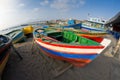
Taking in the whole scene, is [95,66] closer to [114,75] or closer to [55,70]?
[114,75]

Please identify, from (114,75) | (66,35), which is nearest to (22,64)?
(66,35)

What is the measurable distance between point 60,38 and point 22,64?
360cm

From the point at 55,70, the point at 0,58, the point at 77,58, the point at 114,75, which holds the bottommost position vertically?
the point at 114,75

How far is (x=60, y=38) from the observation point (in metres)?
8.19

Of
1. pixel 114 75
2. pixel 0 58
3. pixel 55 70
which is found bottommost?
pixel 114 75

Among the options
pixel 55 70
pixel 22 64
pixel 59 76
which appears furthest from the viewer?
pixel 22 64

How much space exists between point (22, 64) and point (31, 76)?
4.54ft

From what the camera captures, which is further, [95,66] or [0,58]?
[95,66]

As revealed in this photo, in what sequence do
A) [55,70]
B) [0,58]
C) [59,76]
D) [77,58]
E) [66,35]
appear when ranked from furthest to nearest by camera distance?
[66,35]
[55,70]
[59,76]
[77,58]
[0,58]

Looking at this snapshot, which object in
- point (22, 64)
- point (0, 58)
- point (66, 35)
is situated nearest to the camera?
point (0, 58)

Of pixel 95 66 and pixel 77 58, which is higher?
pixel 77 58

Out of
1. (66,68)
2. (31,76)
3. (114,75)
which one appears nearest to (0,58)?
(31,76)

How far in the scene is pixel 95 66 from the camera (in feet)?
20.8

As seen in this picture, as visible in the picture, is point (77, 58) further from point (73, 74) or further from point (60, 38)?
point (60, 38)
